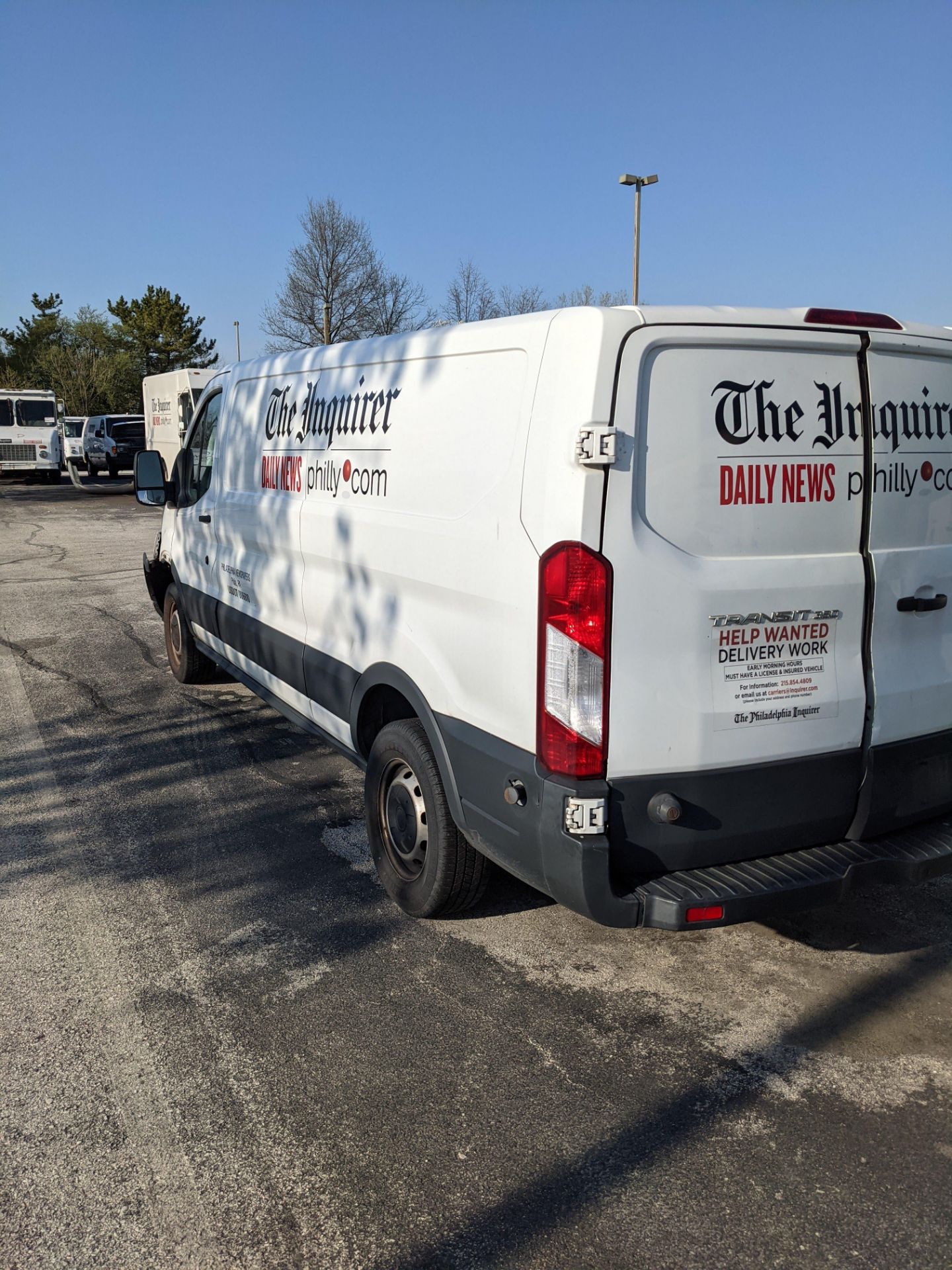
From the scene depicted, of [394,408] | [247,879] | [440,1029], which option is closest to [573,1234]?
[440,1029]

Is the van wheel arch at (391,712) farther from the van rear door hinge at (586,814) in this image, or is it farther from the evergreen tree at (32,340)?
the evergreen tree at (32,340)

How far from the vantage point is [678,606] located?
3.12 m

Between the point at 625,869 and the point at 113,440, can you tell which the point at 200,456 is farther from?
the point at 113,440

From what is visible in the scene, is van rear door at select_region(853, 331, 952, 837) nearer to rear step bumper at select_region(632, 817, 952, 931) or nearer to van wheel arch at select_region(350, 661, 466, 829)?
rear step bumper at select_region(632, 817, 952, 931)

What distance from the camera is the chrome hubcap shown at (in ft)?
13.3

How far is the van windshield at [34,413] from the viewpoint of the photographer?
103ft

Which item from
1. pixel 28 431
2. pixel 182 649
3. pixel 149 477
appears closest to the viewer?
pixel 149 477

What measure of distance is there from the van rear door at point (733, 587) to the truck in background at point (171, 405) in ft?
71.9

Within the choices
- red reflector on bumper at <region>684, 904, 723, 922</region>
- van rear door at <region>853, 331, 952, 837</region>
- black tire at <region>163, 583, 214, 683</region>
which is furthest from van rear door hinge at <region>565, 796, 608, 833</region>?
black tire at <region>163, 583, 214, 683</region>

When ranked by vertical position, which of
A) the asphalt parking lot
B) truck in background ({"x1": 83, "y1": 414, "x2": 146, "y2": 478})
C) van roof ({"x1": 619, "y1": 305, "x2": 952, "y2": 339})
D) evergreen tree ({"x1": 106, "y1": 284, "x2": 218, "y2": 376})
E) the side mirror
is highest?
evergreen tree ({"x1": 106, "y1": 284, "x2": 218, "y2": 376})

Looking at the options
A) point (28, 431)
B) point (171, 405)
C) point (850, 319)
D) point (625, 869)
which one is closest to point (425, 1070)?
point (625, 869)

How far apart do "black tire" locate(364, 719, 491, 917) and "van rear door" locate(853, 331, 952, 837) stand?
144cm

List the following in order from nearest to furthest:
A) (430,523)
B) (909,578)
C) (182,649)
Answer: (909,578) → (430,523) → (182,649)

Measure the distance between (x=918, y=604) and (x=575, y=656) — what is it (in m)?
1.30
